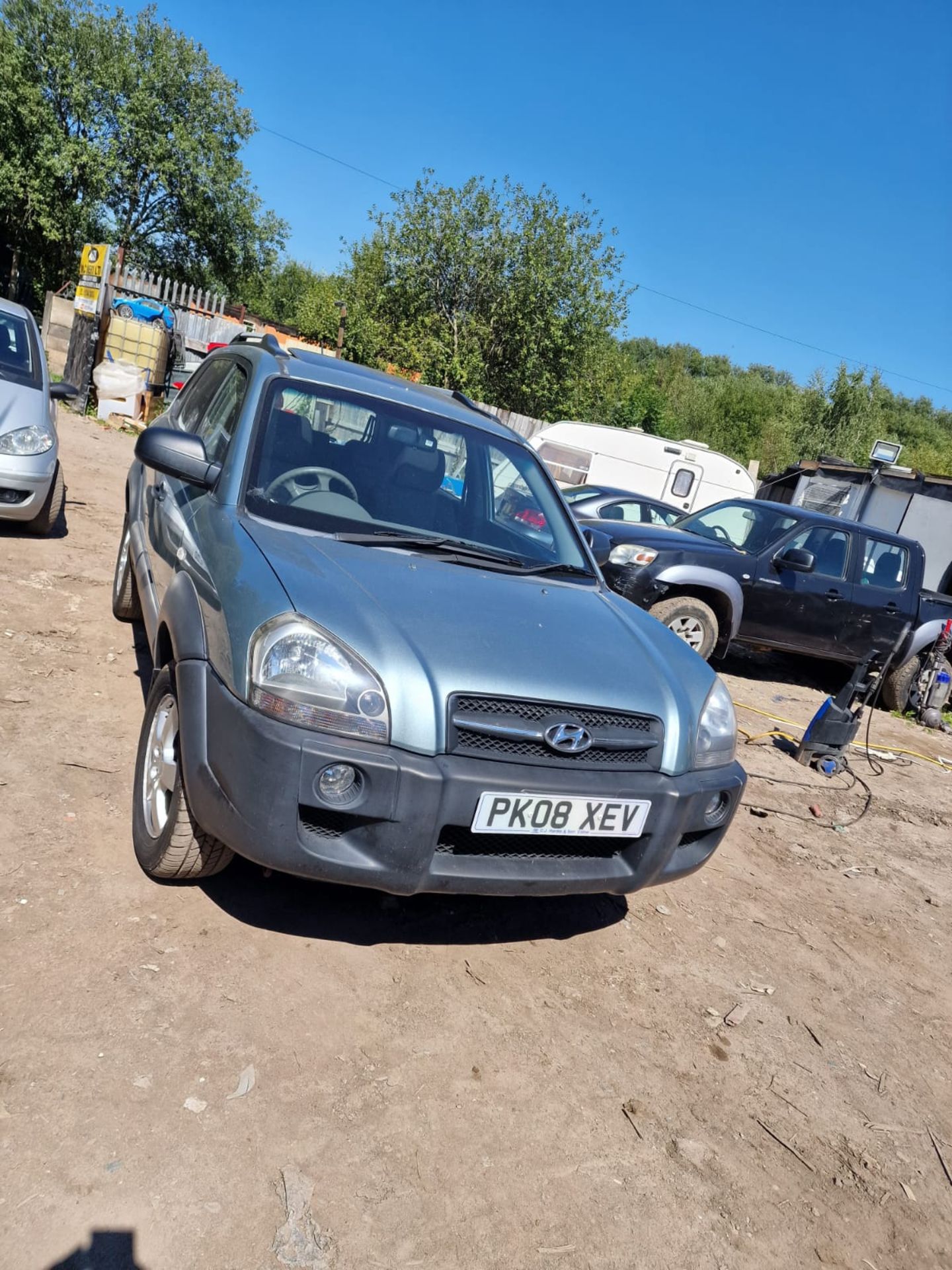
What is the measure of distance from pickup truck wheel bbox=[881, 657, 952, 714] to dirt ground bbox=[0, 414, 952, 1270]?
540 centimetres

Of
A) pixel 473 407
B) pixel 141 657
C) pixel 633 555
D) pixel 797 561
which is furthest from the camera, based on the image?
pixel 797 561

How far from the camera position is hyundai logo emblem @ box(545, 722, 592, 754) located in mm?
2557

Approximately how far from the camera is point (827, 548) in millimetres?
8320

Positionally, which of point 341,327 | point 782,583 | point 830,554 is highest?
point 341,327

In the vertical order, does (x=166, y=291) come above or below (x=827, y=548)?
above

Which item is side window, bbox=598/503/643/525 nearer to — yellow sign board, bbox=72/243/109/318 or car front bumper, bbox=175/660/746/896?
car front bumper, bbox=175/660/746/896

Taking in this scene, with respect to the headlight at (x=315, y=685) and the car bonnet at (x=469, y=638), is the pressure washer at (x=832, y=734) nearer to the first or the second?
the car bonnet at (x=469, y=638)

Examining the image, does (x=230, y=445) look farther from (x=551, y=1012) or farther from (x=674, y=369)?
(x=674, y=369)

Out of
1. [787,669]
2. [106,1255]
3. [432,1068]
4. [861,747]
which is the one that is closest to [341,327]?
[787,669]

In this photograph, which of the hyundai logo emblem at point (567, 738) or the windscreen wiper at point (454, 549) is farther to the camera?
the windscreen wiper at point (454, 549)

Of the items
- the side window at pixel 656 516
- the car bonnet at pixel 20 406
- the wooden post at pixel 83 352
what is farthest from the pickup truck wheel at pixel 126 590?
the wooden post at pixel 83 352

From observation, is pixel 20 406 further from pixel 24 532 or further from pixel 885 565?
pixel 885 565

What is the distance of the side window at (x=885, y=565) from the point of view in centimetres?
848

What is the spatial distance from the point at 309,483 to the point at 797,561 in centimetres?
542
